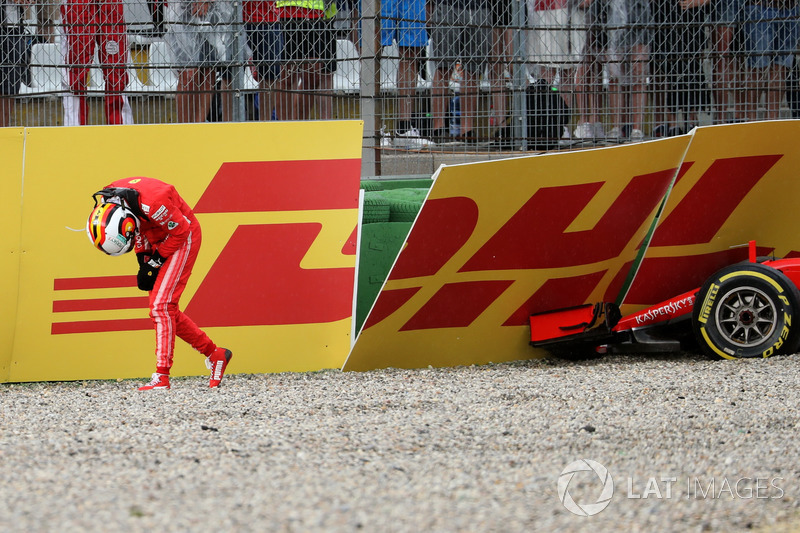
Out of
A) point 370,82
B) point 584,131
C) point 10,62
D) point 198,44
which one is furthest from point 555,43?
point 10,62

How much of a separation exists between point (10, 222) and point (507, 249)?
11.4 ft

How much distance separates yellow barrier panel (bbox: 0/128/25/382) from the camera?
6.74 metres

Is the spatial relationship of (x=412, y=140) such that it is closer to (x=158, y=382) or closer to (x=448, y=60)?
(x=448, y=60)

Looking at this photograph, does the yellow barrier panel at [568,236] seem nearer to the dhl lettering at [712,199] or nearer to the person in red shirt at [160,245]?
the dhl lettering at [712,199]

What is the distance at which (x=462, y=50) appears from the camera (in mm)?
9508

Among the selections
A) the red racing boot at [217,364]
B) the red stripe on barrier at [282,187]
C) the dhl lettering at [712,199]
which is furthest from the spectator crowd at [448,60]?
the red racing boot at [217,364]

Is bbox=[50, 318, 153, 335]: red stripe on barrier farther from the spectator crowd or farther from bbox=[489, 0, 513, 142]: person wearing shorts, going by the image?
bbox=[489, 0, 513, 142]: person wearing shorts

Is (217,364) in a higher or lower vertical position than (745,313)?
lower

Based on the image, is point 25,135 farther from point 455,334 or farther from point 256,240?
point 455,334

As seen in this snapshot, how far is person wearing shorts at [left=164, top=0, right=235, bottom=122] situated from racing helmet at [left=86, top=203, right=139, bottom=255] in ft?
10.9

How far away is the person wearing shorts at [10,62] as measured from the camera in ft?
29.9

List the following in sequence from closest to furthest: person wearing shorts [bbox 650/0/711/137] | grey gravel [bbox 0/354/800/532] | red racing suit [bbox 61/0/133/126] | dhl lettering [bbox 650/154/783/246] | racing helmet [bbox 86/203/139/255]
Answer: grey gravel [bbox 0/354/800/532], racing helmet [bbox 86/203/139/255], dhl lettering [bbox 650/154/783/246], red racing suit [bbox 61/0/133/126], person wearing shorts [bbox 650/0/711/137]

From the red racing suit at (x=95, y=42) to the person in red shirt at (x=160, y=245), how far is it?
3242 millimetres

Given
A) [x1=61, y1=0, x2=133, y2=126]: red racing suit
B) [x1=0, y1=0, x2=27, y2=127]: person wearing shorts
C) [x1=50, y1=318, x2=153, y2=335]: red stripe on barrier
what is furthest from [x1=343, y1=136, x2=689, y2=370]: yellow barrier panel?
[x1=0, y1=0, x2=27, y2=127]: person wearing shorts
